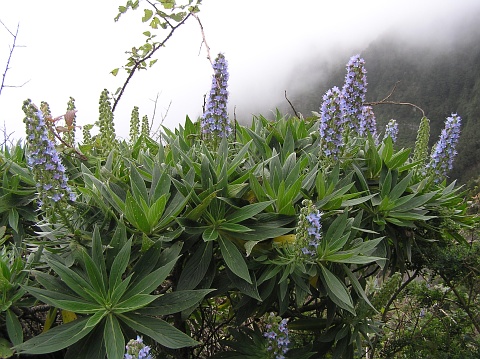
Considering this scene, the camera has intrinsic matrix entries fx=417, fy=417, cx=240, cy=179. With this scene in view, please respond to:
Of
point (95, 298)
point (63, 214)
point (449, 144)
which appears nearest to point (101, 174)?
point (63, 214)

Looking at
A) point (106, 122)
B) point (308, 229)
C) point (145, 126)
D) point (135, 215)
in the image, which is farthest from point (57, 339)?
point (145, 126)

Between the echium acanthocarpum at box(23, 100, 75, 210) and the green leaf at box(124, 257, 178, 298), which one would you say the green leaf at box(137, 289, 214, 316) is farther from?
the echium acanthocarpum at box(23, 100, 75, 210)

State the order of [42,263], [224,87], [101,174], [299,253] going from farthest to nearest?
1. [224,87]
2. [101,174]
3. [42,263]
4. [299,253]

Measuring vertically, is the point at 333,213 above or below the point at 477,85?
below

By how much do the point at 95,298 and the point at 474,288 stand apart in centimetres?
238

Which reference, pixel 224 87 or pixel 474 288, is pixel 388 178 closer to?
pixel 224 87

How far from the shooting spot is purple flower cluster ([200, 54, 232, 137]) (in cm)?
223

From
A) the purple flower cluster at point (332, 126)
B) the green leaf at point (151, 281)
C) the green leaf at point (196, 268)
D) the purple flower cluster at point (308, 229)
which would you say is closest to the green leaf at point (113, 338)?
the green leaf at point (151, 281)

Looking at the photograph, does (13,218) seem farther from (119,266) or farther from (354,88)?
(354,88)

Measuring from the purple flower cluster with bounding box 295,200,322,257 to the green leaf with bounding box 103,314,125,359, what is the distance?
2.29 feet

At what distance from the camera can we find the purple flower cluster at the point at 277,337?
1.83 meters

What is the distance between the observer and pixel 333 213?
70.6 inches

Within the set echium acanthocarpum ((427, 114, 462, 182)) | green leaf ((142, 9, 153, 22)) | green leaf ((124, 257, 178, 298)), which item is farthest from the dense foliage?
green leaf ((142, 9, 153, 22))

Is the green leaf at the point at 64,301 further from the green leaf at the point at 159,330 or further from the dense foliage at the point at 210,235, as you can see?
the green leaf at the point at 159,330
